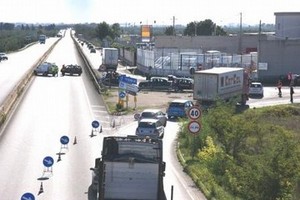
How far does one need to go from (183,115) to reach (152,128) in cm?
845

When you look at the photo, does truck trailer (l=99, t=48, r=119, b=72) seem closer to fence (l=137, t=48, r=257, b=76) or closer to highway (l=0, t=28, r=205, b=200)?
fence (l=137, t=48, r=257, b=76)

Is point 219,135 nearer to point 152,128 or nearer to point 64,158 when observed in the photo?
point 152,128

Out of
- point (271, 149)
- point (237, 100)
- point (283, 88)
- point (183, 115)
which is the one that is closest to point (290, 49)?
point (283, 88)

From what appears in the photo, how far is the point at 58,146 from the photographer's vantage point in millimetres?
33125

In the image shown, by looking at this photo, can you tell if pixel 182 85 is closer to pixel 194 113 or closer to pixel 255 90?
pixel 255 90

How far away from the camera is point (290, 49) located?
240 feet

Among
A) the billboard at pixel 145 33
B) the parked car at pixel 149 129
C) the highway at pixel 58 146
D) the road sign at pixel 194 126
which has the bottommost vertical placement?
the highway at pixel 58 146

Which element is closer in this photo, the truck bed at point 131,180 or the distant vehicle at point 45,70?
the truck bed at point 131,180

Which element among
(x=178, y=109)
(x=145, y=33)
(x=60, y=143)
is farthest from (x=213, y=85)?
(x=145, y=33)

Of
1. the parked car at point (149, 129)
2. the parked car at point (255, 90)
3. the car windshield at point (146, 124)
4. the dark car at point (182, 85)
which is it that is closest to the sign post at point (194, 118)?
the parked car at point (149, 129)

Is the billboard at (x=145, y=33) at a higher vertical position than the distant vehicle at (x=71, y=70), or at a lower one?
higher

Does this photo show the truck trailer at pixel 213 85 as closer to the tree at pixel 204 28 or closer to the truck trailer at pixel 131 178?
the truck trailer at pixel 131 178

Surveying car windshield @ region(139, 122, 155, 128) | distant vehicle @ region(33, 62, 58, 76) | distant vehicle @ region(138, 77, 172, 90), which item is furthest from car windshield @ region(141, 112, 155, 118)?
distant vehicle @ region(33, 62, 58, 76)

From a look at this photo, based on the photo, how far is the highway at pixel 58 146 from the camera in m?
24.6
